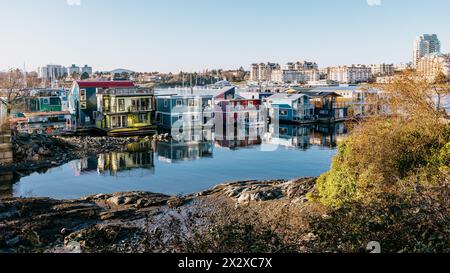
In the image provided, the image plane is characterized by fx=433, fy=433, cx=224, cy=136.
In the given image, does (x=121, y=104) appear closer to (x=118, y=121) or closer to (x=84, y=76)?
(x=118, y=121)

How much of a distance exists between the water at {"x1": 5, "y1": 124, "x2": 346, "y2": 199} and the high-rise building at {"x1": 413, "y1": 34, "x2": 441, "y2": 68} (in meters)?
3.51

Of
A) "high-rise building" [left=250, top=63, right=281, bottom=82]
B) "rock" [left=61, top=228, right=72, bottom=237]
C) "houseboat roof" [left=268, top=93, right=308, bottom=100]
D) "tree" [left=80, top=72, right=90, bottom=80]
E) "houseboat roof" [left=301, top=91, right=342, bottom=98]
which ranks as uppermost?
"high-rise building" [left=250, top=63, right=281, bottom=82]

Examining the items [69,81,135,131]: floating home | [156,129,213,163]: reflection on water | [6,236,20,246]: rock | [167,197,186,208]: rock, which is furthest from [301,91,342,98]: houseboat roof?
[6,236,20,246]: rock

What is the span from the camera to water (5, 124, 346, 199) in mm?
6203

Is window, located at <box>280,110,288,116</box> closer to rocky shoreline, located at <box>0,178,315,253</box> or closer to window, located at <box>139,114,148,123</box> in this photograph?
window, located at <box>139,114,148,123</box>

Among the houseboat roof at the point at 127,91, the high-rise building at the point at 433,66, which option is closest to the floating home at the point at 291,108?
the houseboat roof at the point at 127,91

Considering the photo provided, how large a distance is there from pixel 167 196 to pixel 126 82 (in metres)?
10.1

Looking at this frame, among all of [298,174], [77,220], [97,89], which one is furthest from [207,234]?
[97,89]

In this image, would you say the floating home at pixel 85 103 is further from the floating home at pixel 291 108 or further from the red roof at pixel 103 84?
the floating home at pixel 291 108

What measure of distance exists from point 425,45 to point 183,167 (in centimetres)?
524

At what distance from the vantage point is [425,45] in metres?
2.95

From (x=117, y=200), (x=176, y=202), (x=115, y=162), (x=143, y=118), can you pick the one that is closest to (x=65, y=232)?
(x=117, y=200)

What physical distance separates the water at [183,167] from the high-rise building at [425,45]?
138 inches
